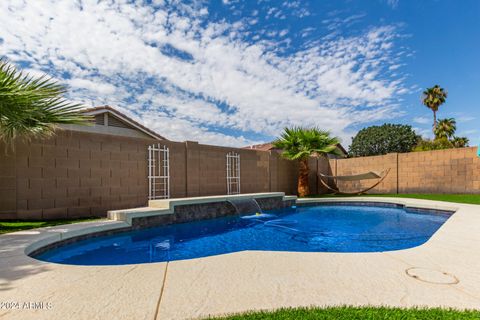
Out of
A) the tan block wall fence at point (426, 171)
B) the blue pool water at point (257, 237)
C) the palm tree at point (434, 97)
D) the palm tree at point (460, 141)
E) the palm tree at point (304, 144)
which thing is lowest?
the blue pool water at point (257, 237)

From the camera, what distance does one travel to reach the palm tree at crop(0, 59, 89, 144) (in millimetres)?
5441

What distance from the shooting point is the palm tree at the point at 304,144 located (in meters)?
13.7

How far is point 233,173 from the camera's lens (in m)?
12.4

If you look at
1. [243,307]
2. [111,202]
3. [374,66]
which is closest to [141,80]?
[111,202]

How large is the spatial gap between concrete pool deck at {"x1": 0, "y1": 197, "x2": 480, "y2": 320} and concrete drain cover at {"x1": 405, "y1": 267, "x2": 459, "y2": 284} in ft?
0.04

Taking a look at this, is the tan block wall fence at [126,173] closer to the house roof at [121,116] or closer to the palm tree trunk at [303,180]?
the palm tree trunk at [303,180]

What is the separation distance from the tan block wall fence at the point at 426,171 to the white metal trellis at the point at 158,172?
1093 cm

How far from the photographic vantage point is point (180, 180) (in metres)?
10.3

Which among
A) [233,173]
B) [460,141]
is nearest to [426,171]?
[233,173]

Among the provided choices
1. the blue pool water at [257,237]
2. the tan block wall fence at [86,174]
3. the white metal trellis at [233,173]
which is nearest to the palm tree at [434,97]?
the blue pool water at [257,237]

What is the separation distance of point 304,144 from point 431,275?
36.7 ft

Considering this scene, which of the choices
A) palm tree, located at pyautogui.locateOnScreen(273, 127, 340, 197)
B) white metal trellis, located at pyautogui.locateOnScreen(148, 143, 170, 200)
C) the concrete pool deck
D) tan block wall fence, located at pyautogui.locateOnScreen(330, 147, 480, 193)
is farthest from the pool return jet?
tan block wall fence, located at pyautogui.locateOnScreen(330, 147, 480, 193)

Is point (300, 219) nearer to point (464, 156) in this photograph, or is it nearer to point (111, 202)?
point (111, 202)

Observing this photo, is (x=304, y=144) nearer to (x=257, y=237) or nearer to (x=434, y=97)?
(x=257, y=237)
